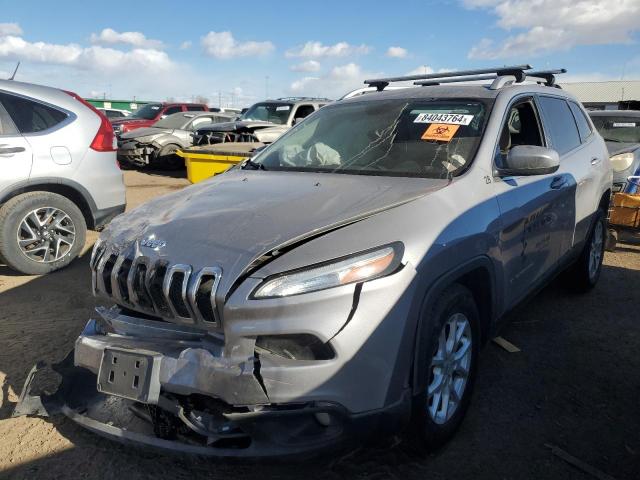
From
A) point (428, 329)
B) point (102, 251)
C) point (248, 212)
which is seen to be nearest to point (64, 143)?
point (102, 251)

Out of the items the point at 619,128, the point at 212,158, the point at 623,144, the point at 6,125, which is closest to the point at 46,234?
the point at 6,125

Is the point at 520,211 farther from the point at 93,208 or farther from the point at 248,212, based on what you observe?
the point at 93,208

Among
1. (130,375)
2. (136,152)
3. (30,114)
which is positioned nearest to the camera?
(130,375)

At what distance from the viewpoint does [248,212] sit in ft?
8.38

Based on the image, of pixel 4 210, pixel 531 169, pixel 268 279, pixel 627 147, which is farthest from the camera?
pixel 627 147

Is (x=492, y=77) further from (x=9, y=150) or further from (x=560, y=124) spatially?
(x=9, y=150)

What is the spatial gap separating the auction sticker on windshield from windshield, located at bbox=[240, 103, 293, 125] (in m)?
8.99

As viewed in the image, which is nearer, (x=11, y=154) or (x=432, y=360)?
(x=432, y=360)

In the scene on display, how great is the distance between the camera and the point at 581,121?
463cm

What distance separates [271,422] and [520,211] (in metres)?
1.90

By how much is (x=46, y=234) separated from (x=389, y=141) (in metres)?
3.65

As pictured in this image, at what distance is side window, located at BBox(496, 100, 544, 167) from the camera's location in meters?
3.36

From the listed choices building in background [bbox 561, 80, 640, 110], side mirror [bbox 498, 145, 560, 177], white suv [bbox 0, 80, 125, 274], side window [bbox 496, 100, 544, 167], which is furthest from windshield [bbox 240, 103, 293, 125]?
building in background [bbox 561, 80, 640, 110]

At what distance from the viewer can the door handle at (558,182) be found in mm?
3629
